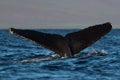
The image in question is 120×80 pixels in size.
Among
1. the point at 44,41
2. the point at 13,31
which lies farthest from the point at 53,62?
the point at 13,31

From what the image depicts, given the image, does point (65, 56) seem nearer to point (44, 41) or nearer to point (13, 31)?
point (44, 41)

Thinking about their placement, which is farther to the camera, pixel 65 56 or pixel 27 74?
pixel 65 56

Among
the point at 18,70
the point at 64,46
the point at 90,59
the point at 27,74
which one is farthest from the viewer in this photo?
the point at 90,59

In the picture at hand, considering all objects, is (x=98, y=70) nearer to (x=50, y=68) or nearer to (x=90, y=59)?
(x=50, y=68)

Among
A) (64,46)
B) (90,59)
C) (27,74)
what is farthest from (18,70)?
(90,59)

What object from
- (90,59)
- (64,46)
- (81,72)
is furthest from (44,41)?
(90,59)

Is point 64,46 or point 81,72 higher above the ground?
point 64,46

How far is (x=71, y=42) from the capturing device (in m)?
14.9

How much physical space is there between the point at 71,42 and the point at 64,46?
→ 28cm

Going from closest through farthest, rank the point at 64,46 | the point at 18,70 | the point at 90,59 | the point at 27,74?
the point at 27,74
the point at 18,70
the point at 64,46
the point at 90,59

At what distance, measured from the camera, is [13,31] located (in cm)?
1387

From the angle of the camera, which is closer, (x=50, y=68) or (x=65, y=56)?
(x=50, y=68)

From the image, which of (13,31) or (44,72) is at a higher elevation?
(13,31)

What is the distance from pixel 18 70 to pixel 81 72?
6.75 ft
